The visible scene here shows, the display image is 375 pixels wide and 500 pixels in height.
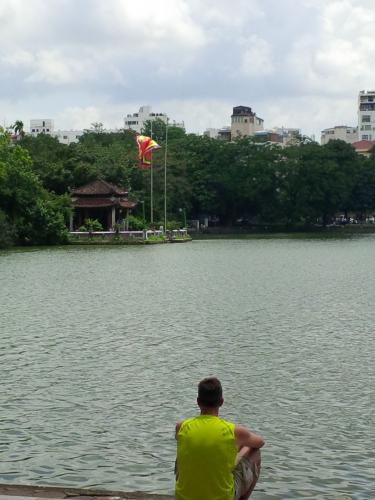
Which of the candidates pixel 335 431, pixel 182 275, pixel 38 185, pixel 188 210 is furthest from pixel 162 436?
pixel 188 210

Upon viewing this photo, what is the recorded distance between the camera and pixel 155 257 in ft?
168

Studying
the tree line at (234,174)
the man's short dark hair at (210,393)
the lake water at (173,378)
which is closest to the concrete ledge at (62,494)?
the lake water at (173,378)

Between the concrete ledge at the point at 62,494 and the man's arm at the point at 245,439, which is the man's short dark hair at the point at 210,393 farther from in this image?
the concrete ledge at the point at 62,494

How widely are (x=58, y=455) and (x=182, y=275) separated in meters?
27.4

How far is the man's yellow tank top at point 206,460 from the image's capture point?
581 cm

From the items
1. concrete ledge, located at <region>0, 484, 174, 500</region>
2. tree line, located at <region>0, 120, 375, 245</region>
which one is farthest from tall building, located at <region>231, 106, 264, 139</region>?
concrete ledge, located at <region>0, 484, 174, 500</region>

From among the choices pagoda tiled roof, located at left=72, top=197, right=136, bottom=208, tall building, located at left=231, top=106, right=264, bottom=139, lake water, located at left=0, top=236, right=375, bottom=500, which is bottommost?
lake water, located at left=0, top=236, right=375, bottom=500

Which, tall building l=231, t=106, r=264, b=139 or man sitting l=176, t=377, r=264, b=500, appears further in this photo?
tall building l=231, t=106, r=264, b=139

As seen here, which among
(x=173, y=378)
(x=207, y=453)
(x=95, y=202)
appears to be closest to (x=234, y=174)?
(x=95, y=202)

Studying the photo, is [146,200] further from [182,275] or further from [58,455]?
[58,455]

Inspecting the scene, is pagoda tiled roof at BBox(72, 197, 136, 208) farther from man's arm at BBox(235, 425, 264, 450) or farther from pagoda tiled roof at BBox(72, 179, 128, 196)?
man's arm at BBox(235, 425, 264, 450)

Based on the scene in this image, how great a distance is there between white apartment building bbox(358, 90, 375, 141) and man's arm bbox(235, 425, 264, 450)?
628 ft

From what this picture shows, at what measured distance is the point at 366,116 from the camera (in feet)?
629

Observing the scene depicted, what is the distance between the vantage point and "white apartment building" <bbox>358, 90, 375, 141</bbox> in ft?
629
